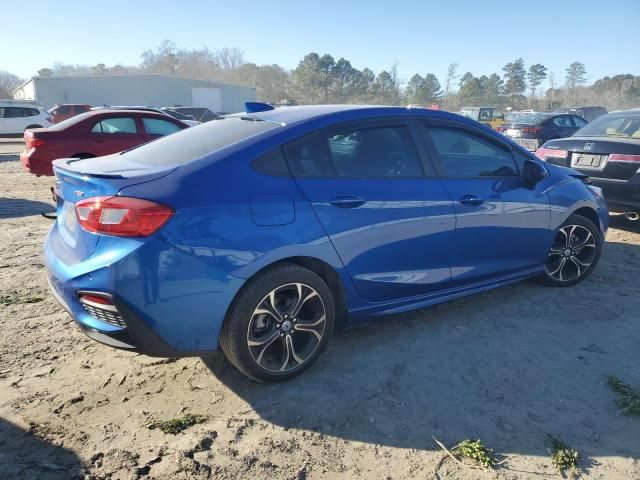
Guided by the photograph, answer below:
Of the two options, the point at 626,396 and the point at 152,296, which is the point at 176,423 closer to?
the point at 152,296

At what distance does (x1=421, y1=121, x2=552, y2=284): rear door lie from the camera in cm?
347

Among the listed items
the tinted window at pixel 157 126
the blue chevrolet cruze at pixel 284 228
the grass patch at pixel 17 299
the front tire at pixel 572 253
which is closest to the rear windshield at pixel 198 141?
the blue chevrolet cruze at pixel 284 228

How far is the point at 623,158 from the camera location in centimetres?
588

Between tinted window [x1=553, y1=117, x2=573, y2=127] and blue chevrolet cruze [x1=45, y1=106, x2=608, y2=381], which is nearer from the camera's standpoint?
blue chevrolet cruze [x1=45, y1=106, x2=608, y2=381]

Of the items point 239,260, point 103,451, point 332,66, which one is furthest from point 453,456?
point 332,66

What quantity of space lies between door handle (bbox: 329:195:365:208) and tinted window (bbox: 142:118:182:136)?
7.71m

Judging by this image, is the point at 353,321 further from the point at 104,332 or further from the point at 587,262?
the point at 587,262

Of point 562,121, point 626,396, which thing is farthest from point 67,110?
point 626,396

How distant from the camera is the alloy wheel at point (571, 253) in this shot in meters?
4.37

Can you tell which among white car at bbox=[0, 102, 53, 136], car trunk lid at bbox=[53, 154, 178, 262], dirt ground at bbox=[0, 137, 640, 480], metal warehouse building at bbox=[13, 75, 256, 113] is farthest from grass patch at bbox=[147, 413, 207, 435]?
metal warehouse building at bbox=[13, 75, 256, 113]

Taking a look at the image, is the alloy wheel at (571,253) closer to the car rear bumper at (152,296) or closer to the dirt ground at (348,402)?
the dirt ground at (348,402)

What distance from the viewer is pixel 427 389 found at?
9.25ft

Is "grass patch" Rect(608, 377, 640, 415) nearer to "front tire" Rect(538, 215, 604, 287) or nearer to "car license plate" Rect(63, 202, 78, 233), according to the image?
"front tire" Rect(538, 215, 604, 287)

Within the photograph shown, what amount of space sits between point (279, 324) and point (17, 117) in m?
24.6
